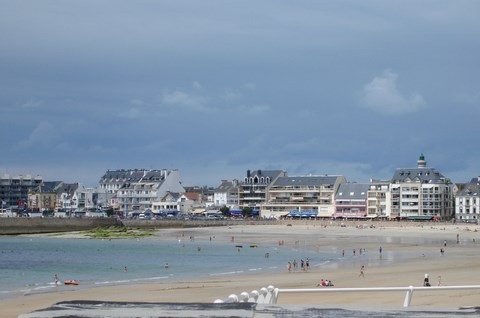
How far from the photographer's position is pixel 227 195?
167 m

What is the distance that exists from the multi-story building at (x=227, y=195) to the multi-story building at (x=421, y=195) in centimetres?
3563

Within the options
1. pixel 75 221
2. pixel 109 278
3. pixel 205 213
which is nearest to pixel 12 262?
pixel 109 278

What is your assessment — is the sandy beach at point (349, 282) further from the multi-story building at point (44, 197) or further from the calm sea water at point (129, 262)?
the multi-story building at point (44, 197)

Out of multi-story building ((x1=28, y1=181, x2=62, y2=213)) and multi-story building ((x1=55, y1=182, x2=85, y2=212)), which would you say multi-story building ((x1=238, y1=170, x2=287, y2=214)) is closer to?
multi-story building ((x1=55, y1=182, x2=85, y2=212))

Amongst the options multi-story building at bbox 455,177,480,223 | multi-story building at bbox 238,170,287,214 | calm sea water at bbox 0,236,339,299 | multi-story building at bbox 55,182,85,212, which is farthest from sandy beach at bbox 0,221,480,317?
multi-story building at bbox 55,182,85,212

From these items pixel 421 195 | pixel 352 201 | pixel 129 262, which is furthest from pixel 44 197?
pixel 129 262

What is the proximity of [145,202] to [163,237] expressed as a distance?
7090cm

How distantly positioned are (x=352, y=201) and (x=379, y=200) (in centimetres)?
476

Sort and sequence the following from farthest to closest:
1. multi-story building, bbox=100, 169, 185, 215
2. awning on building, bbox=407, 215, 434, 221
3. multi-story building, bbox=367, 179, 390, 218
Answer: multi-story building, bbox=100, 169, 185, 215, multi-story building, bbox=367, 179, 390, 218, awning on building, bbox=407, 215, 434, 221

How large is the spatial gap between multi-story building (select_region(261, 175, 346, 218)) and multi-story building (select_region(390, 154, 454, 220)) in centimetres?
1276

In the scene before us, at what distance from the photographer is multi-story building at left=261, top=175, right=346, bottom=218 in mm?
149250

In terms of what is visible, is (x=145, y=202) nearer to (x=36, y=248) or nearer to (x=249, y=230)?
(x=249, y=230)

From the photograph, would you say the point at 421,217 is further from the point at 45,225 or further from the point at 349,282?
the point at 349,282

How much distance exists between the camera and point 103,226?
401 ft
